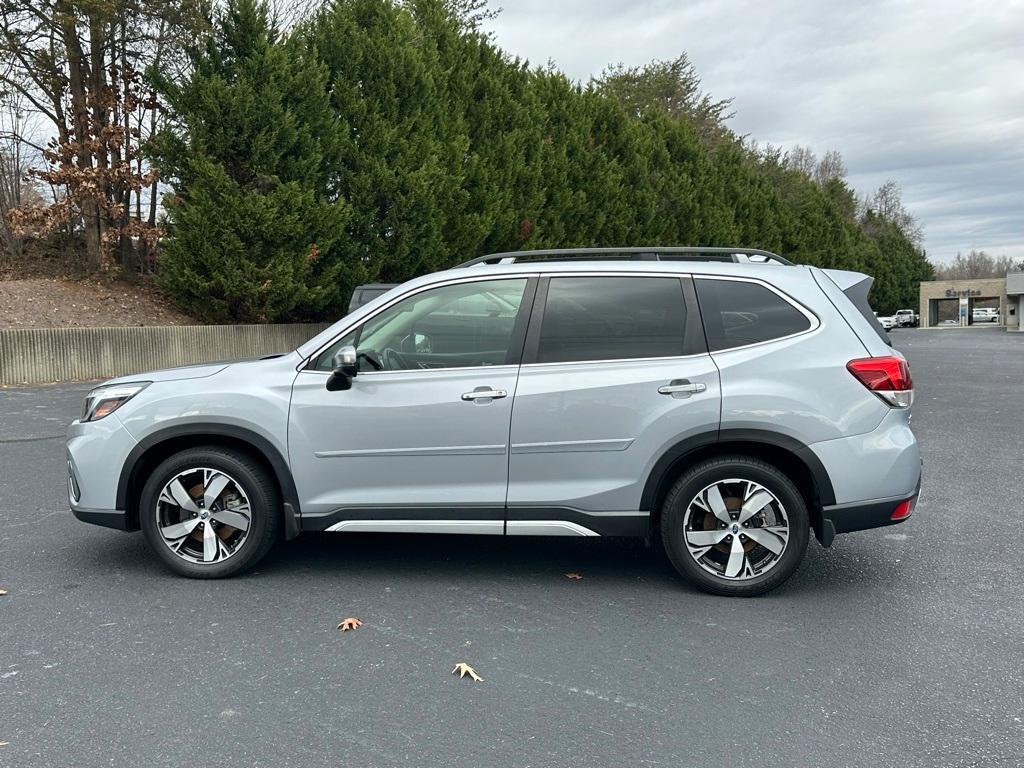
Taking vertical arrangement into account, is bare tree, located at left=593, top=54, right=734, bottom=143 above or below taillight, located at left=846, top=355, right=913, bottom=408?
above

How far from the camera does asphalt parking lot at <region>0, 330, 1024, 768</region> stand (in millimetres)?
3086

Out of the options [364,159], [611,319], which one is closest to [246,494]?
[611,319]

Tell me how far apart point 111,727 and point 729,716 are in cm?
230

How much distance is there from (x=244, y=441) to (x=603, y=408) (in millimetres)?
1974

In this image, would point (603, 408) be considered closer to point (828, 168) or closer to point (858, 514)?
point (858, 514)

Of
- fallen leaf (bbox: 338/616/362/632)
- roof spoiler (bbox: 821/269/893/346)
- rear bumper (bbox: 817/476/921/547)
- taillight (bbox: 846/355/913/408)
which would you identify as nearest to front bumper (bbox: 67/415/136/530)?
fallen leaf (bbox: 338/616/362/632)

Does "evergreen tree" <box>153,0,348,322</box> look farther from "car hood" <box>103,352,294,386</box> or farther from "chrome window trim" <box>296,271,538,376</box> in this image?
"chrome window trim" <box>296,271,538,376</box>

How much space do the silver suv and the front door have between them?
0.04 feet

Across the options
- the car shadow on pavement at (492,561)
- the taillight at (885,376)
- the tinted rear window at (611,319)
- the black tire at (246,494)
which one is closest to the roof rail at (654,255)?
the tinted rear window at (611,319)

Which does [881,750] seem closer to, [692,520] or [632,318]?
[692,520]

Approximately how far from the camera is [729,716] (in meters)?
3.29

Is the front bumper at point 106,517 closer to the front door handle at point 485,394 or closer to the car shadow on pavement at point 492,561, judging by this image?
the car shadow on pavement at point 492,561

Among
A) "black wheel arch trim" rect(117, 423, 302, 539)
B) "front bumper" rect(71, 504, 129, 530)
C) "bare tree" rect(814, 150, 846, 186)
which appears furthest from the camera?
"bare tree" rect(814, 150, 846, 186)

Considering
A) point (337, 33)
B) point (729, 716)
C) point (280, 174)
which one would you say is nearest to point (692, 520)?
point (729, 716)
